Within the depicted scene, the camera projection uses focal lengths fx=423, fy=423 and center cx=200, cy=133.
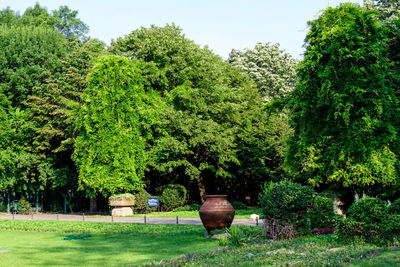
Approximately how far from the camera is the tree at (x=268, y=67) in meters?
45.0

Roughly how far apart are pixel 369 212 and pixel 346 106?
9.91 meters

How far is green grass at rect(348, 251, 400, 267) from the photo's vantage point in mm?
8445

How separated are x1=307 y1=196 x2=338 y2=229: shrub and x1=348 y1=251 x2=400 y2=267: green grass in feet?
17.2

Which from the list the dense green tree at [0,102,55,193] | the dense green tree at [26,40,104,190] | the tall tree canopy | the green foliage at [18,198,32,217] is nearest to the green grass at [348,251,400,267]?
the tall tree canopy

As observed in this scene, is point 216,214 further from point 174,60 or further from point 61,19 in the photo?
point 61,19

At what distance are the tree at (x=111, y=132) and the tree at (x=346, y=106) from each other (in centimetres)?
1285

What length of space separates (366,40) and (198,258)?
15.9m

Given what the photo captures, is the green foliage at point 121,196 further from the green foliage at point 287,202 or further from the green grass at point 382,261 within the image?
the green grass at point 382,261

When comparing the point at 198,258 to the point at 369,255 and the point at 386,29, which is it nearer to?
the point at 369,255

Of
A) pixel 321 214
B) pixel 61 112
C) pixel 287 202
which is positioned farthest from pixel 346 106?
pixel 61 112

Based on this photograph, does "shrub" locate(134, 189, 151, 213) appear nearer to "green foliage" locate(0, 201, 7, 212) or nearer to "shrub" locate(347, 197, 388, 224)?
"green foliage" locate(0, 201, 7, 212)

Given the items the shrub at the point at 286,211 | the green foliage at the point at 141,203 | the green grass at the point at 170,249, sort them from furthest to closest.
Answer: the green foliage at the point at 141,203 → the shrub at the point at 286,211 → the green grass at the point at 170,249

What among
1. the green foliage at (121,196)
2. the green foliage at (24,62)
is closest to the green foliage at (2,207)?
the green foliage at (24,62)

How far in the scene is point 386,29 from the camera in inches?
855
